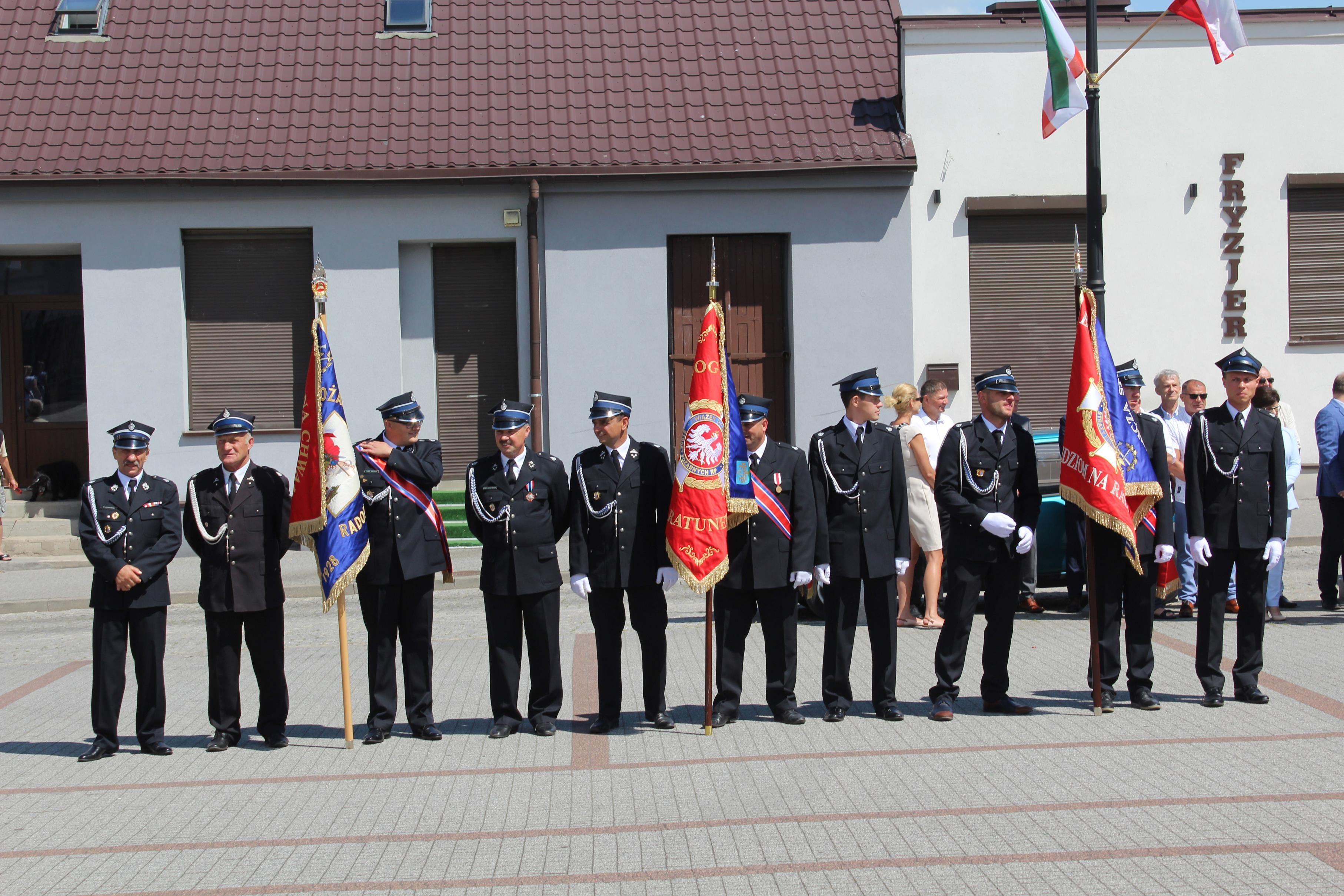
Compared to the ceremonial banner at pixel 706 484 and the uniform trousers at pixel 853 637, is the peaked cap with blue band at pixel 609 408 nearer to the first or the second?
the ceremonial banner at pixel 706 484

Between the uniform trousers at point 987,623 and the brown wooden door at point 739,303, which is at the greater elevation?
the brown wooden door at point 739,303

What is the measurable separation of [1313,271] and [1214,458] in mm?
10978

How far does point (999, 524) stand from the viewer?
24.8ft

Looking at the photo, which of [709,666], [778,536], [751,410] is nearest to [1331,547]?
[778,536]

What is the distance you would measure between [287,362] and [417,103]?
4003 millimetres

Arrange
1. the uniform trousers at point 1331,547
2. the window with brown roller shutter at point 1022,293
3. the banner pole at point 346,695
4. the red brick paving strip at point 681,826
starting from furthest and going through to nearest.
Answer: the window with brown roller shutter at point 1022,293 < the uniform trousers at point 1331,547 < the banner pole at point 346,695 < the red brick paving strip at point 681,826

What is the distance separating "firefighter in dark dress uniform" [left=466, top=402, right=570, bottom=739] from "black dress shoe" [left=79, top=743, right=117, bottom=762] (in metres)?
2.15

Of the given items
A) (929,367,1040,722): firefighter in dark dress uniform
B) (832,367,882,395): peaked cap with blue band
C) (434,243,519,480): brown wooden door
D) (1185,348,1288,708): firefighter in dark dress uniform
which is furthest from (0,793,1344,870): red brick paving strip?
(434,243,519,480): brown wooden door

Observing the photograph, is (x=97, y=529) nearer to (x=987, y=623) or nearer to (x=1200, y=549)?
(x=987, y=623)

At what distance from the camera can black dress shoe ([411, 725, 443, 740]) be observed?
748 centimetres

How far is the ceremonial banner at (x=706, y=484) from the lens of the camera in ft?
24.0

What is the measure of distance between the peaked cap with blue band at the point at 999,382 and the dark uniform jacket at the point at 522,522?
102 inches

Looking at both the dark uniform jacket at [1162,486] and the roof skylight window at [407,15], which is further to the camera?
the roof skylight window at [407,15]

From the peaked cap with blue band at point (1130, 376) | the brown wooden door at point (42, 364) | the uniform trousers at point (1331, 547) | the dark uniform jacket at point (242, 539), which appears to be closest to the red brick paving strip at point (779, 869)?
the dark uniform jacket at point (242, 539)
